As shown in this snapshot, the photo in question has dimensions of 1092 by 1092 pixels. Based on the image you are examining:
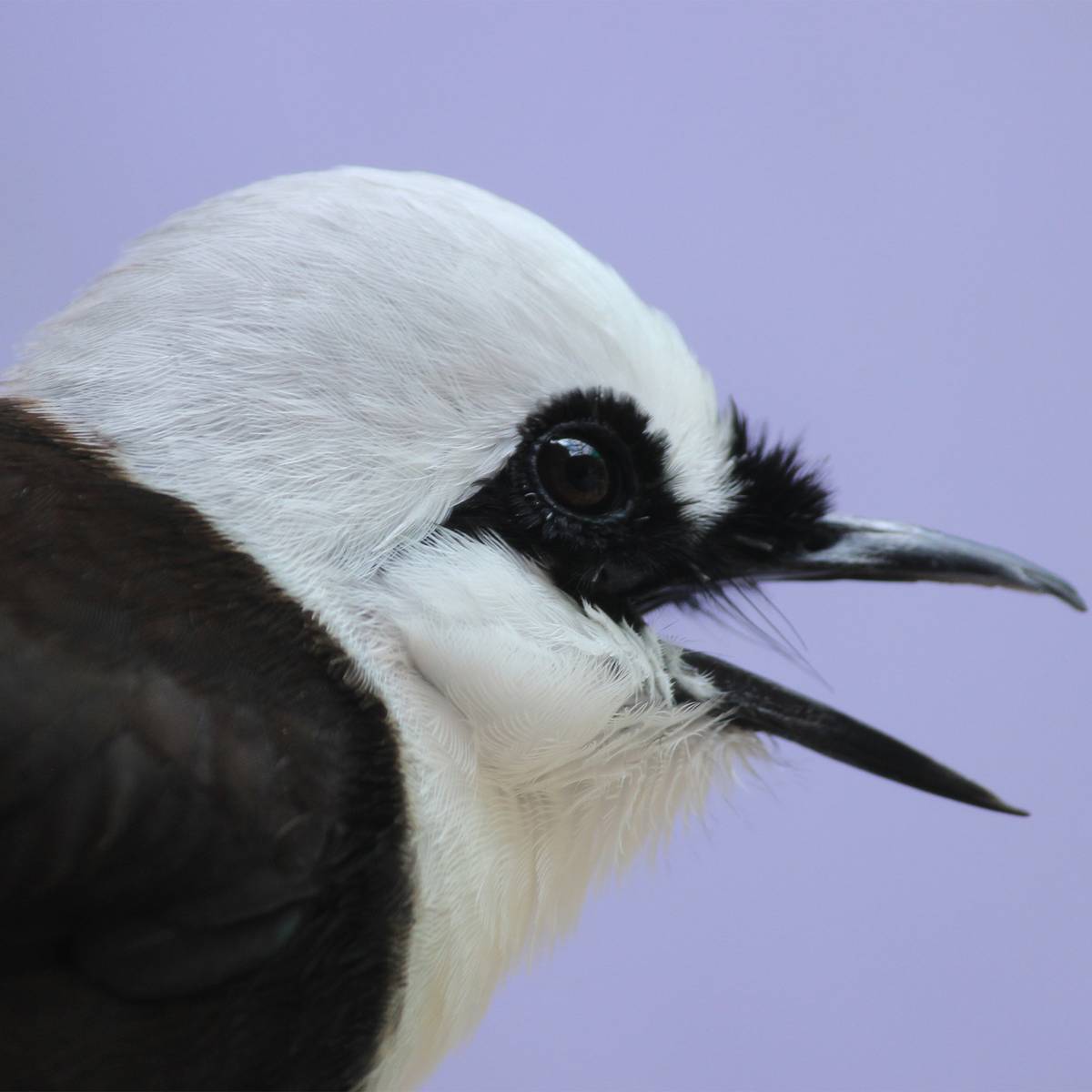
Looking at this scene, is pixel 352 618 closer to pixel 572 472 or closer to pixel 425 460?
pixel 425 460

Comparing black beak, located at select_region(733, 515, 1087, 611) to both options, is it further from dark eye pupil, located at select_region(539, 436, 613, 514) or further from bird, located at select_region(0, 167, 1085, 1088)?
dark eye pupil, located at select_region(539, 436, 613, 514)

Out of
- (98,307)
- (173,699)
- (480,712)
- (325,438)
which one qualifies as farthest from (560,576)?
(98,307)

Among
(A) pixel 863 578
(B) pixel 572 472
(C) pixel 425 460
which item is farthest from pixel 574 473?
(A) pixel 863 578

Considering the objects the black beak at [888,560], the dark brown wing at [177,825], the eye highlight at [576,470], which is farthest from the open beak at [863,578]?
the dark brown wing at [177,825]

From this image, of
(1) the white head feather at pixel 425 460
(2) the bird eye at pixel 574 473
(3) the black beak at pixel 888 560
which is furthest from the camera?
(3) the black beak at pixel 888 560

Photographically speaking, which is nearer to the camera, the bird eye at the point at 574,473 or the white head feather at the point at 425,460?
the white head feather at the point at 425,460

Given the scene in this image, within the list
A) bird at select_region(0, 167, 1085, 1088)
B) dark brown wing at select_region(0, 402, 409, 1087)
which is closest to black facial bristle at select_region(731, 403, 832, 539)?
bird at select_region(0, 167, 1085, 1088)

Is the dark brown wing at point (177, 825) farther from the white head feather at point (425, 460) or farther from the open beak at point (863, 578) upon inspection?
the open beak at point (863, 578)

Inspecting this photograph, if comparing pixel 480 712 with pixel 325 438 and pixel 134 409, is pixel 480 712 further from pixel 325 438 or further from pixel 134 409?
pixel 134 409
